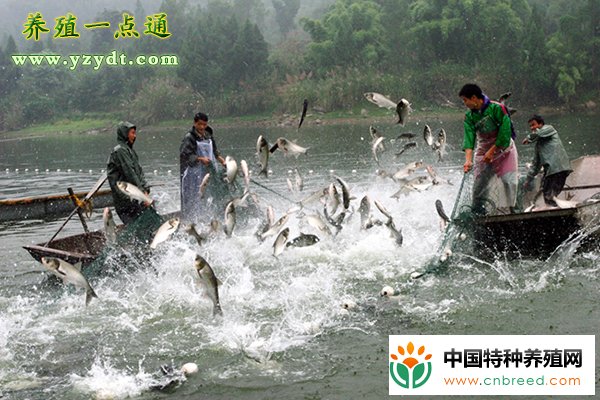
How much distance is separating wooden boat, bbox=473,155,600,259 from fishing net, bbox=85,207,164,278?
4.72 m

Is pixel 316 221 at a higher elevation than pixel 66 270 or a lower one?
higher

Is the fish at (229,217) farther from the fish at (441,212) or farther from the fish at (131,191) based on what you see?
the fish at (441,212)

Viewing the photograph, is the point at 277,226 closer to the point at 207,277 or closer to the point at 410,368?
the point at 207,277

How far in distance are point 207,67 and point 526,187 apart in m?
63.8

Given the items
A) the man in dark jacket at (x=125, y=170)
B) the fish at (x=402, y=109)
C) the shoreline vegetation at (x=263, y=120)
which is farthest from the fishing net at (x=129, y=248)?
the shoreline vegetation at (x=263, y=120)

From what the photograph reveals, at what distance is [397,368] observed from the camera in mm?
6879

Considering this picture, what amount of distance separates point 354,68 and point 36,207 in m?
50.5

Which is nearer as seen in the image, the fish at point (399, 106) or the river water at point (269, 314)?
the river water at point (269, 314)

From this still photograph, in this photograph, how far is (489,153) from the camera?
9711 mm

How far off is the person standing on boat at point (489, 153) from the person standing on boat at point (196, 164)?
14.3 ft

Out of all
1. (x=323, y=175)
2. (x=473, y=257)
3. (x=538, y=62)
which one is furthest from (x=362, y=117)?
(x=473, y=257)

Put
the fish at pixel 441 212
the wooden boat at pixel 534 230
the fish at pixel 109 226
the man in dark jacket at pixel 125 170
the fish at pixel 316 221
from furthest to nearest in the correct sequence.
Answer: the man in dark jacket at pixel 125 170
the fish at pixel 109 226
the fish at pixel 316 221
the fish at pixel 441 212
the wooden boat at pixel 534 230

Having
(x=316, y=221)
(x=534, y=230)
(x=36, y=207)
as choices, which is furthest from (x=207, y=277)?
(x=36, y=207)

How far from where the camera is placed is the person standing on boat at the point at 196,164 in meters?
11.8
